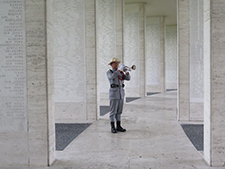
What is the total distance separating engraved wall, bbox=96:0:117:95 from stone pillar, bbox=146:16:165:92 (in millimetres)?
10389

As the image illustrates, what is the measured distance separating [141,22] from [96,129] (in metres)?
13.1

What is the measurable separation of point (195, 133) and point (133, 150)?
2386 millimetres

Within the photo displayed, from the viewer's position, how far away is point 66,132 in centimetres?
777

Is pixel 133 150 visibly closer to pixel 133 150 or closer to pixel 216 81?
pixel 133 150

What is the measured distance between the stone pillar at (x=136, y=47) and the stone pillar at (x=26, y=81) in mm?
14673

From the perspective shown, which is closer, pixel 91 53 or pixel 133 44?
pixel 91 53

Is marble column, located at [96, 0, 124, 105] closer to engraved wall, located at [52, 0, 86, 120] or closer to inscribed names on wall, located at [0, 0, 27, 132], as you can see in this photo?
engraved wall, located at [52, 0, 86, 120]

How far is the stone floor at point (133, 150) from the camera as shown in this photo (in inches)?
196

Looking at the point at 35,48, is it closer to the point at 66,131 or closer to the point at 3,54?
the point at 3,54

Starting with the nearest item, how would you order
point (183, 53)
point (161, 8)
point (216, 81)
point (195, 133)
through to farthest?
point (216, 81) → point (195, 133) → point (183, 53) → point (161, 8)

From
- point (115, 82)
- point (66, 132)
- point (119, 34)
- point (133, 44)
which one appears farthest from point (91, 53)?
point (133, 44)

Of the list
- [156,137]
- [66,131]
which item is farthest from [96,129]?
[156,137]

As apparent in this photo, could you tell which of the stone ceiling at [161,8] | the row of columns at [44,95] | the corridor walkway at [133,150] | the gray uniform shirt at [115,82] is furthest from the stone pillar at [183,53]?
the stone ceiling at [161,8]

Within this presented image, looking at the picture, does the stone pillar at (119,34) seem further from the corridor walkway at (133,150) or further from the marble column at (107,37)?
the corridor walkway at (133,150)
